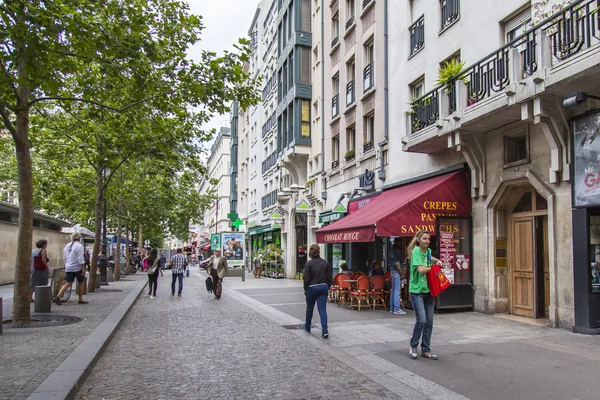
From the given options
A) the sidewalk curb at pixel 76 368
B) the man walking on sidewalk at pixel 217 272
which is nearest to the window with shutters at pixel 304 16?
the man walking on sidewalk at pixel 217 272

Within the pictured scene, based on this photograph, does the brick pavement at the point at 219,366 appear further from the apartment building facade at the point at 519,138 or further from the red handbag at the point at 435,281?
the apartment building facade at the point at 519,138

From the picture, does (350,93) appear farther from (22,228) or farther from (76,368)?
(76,368)

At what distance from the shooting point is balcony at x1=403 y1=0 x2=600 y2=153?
326 inches

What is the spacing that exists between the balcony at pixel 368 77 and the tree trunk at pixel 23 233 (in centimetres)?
1224

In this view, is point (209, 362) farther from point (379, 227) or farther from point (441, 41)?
point (441, 41)

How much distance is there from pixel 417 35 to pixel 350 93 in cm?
562

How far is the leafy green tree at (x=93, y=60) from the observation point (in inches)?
322

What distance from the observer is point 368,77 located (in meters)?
19.0

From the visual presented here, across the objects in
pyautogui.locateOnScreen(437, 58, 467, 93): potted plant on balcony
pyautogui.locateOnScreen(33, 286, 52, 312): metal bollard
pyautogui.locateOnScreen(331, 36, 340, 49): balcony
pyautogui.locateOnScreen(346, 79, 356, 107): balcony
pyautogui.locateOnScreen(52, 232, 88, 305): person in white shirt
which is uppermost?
pyautogui.locateOnScreen(331, 36, 340, 49): balcony

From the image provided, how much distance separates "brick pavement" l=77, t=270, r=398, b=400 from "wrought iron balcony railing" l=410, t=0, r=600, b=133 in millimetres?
6447

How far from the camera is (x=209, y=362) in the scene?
719cm

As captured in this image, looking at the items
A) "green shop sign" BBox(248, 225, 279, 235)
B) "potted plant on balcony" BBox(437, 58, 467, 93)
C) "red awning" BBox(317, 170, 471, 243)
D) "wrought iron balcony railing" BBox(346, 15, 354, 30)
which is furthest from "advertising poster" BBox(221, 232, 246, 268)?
"potted plant on balcony" BBox(437, 58, 467, 93)

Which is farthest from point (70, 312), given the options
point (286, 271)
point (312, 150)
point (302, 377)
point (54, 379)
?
point (286, 271)

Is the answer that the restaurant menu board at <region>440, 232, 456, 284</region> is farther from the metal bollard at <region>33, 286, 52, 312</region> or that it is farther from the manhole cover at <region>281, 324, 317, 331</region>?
the metal bollard at <region>33, 286, 52, 312</region>
